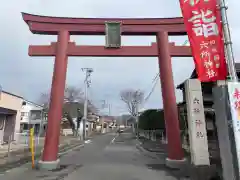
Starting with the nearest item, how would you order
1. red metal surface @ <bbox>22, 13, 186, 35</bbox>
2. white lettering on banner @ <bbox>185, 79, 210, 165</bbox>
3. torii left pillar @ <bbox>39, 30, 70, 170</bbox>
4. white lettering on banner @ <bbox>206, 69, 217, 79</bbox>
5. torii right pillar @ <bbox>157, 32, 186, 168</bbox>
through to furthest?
white lettering on banner @ <bbox>206, 69, 217, 79</bbox> → white lettering on banner @ <bbox>185, 79, 210, 165</bbox> → torii left pillar @ <bbox>39, 30, 70, 170</bbox> → torii right pillar @ <bbox>157, 32, 186, 168</bbox> → red metal surface @ <bbox>22, 13, 186, 35</bbox>

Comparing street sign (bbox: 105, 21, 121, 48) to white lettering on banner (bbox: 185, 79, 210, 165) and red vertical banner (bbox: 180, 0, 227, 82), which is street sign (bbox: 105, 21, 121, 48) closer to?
white lettering on banner (bbox: 185, 79, 210, 165)

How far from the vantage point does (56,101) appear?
34.5 feet

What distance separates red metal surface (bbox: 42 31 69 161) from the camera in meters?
10.0

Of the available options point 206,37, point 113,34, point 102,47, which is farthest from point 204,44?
point 102,47

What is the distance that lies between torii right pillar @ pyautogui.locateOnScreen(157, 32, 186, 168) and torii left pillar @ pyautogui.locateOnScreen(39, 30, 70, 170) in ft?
15.6

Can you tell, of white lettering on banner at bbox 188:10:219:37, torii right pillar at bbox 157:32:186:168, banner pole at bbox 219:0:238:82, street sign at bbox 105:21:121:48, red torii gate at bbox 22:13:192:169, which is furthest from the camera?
street sign at bbox 105:21:121:48

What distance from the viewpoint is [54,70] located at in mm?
10977

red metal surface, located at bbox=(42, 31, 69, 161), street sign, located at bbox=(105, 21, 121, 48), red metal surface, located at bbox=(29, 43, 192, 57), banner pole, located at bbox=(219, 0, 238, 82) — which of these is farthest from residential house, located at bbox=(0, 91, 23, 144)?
banner pole, located at bbox=(219, 0, 238, 82)

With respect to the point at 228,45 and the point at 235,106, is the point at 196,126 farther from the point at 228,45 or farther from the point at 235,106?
the point at 228,45

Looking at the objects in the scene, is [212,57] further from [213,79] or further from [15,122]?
[15,122]

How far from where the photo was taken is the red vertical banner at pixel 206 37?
5988mm

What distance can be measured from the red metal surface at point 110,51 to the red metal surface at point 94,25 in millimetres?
783

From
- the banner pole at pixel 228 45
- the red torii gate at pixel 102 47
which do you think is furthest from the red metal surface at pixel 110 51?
the banner pole at pixel 228 45

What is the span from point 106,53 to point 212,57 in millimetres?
6175
